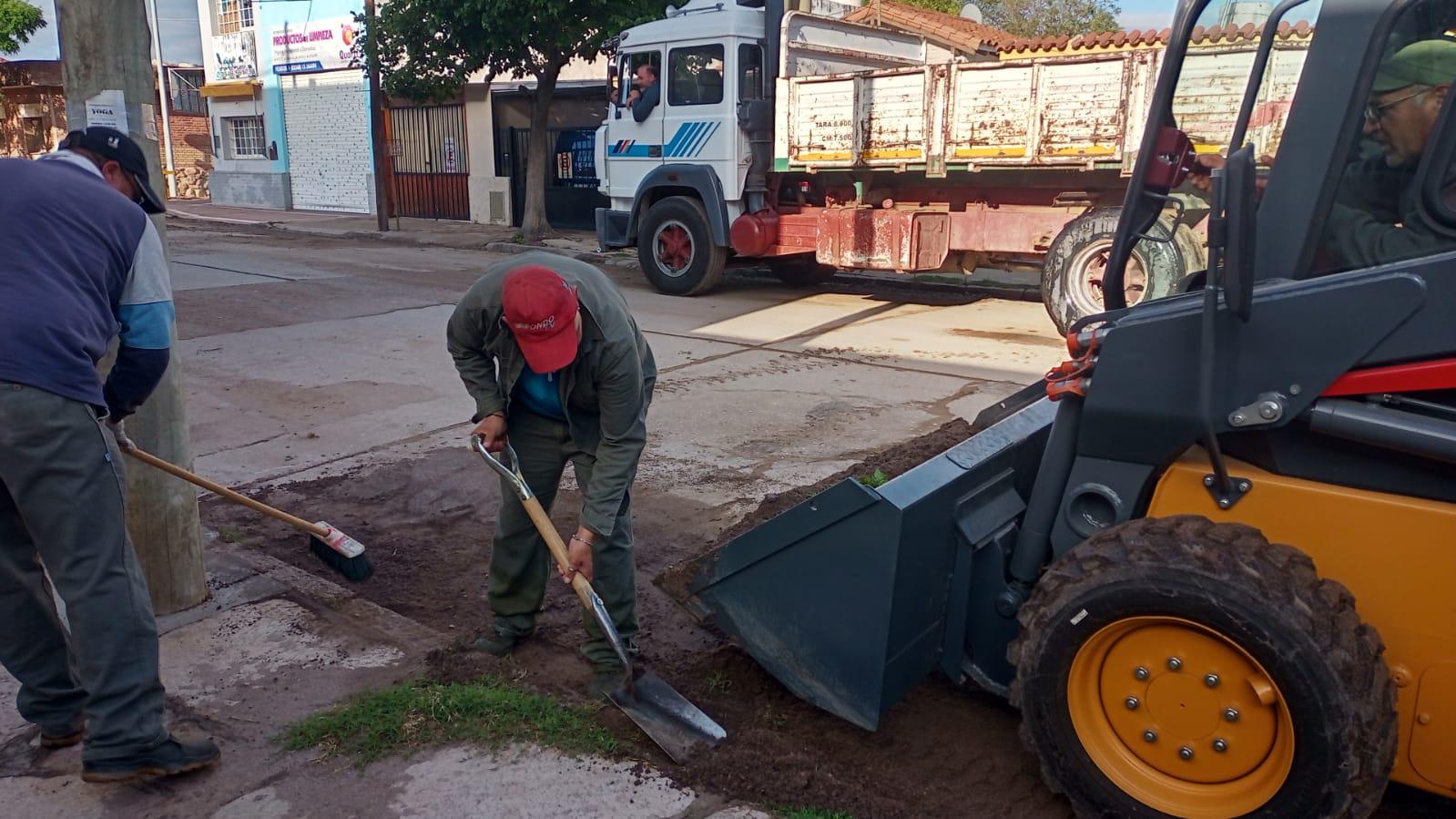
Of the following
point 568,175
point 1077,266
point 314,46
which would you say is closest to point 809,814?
point 1077,266

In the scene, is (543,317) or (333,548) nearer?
(543,317)

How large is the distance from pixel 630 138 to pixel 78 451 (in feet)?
34.7

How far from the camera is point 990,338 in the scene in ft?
32.2

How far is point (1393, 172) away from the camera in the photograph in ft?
8.07

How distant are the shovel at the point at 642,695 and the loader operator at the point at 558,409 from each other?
7 cm

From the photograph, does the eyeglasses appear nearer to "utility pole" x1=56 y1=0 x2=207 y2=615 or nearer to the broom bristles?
"utility pole" x1=56 y1=0 x2=207 y2=615

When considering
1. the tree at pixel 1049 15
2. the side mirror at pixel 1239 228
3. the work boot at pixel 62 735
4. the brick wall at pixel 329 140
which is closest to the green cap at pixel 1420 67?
the side mirror at pixel 1239 228

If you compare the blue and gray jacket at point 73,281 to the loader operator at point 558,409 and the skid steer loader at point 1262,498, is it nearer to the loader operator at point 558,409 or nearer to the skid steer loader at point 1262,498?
the loader operator at point 558,409

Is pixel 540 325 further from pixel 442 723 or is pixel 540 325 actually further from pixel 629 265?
pixel 629 265

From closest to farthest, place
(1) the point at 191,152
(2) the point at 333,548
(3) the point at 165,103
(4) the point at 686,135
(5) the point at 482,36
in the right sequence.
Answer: (2) the point at 333,548 → (4) the point at 686,135 → (5) the point at 482,36 → (3) the point at 165,103 → (1) the point at 191,152

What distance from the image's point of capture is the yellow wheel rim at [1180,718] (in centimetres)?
251

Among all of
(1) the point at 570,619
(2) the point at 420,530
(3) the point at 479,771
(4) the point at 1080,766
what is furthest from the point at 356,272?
(4) the point at 1080,766

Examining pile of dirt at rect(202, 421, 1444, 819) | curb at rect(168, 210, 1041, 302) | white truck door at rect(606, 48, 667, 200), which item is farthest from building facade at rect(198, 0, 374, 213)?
pile of dirt at rect(202, 421, 1444, 819)

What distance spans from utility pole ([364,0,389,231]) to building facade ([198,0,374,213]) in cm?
332
